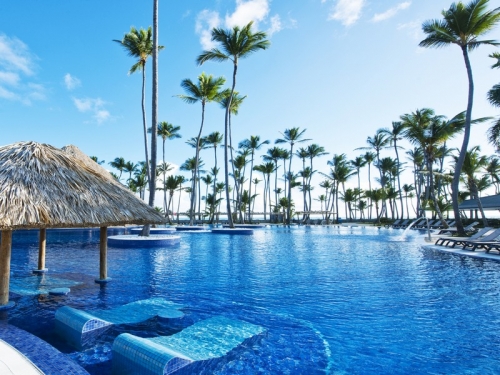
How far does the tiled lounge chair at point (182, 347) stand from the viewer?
126 inches

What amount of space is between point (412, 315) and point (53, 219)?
256 inches

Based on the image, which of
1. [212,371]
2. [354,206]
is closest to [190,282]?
[212,371]

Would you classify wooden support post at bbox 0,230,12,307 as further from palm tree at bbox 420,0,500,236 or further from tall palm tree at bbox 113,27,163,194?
palm tree at bbox 420,0,500,236

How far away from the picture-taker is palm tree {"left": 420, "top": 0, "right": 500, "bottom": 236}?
1619 cm

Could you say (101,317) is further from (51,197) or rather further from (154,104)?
(154,104)

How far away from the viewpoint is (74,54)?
16.6 metres

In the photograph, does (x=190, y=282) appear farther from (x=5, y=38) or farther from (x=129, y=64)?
(x=129, y=64)

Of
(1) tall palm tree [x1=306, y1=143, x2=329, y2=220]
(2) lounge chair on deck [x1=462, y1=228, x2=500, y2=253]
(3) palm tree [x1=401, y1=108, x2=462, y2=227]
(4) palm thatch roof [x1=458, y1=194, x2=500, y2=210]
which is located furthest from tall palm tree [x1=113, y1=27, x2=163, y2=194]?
(1) tall palm tree [x1=306, y1=143, x2=329, y2=220]

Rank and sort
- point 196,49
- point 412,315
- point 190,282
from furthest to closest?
point 196,49
point 190,282
point 412,315

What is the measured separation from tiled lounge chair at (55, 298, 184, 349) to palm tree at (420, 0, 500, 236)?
17.9 m

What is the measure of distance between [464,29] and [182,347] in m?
21.0

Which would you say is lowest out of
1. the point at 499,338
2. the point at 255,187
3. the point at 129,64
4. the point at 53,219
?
the point at 499,338

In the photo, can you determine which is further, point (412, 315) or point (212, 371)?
point (412, 315)

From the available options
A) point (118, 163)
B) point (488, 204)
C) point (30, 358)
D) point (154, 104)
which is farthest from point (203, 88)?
point (118, 163)
